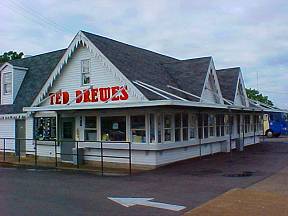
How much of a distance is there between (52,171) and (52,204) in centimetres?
759

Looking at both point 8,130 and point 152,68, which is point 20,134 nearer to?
point 8,130

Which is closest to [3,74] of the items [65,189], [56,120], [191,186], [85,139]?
[56,120]

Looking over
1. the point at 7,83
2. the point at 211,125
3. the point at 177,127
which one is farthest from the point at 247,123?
the point at 7,83

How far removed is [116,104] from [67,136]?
17.6ft

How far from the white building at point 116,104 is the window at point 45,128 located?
0.05m

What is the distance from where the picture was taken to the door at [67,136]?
2047 centimetres

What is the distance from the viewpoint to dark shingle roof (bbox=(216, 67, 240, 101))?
26.5m

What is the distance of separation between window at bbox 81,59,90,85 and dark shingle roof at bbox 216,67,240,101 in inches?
394

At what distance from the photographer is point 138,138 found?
18.1m

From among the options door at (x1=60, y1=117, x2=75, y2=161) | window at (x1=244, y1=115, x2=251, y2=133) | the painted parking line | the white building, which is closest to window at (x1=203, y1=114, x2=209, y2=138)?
the white building

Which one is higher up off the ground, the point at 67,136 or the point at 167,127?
the point at 167,127

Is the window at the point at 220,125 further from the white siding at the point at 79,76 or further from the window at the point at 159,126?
the white siding at the point at 79,76

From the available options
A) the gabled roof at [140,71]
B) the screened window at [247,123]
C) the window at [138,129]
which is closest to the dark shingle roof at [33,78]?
the gabled roof at [140,71]

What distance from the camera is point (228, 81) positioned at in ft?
92.3
